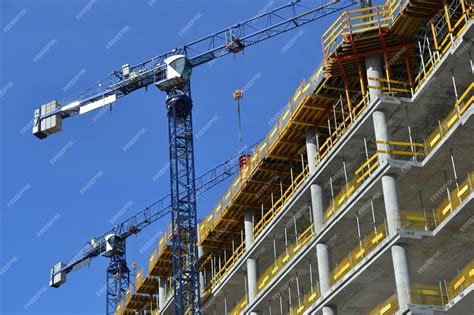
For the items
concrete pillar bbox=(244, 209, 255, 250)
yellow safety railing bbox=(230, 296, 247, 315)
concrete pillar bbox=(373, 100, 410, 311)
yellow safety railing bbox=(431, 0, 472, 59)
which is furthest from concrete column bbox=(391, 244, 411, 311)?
concrete pillar bbox=(244, 209, 255, 250)

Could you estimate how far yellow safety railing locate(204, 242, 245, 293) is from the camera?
6075cm

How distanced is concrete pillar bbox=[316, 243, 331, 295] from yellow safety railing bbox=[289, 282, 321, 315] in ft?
5.54

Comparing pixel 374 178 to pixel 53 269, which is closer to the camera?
pixel 374 178

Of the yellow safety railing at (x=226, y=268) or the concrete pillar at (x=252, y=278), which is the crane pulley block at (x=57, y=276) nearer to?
the yellow safety railing at (x=226, y=268)

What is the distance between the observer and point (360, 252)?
1807 inches

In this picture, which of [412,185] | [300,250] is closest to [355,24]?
[412,185]

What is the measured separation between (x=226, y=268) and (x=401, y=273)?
23.8 m

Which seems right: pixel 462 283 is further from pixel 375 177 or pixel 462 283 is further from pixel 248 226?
pixel 248 226

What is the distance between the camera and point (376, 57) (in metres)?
47.5

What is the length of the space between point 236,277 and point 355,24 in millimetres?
20356

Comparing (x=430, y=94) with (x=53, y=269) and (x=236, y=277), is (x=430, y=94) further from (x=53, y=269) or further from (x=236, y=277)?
(x=53, y=269)

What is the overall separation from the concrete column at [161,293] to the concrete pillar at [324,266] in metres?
26.1

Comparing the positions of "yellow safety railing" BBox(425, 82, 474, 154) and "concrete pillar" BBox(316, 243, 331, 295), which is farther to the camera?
"concrete pillar" BBox(316, 243, 331, 295)

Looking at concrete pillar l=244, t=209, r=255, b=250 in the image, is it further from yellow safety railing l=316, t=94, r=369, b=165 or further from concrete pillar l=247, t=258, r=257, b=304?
yellow safety railing l=316, t=94, r=369, b=165
